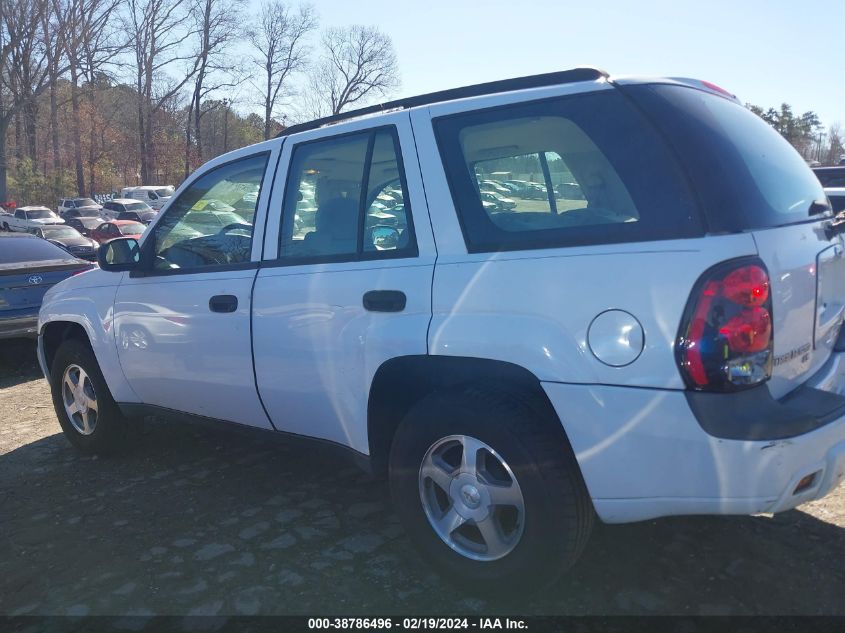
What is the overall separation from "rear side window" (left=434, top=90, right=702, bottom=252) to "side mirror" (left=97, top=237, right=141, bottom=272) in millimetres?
2090

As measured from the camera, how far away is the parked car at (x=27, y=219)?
3259 cm

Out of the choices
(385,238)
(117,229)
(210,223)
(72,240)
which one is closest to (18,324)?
(210,223)

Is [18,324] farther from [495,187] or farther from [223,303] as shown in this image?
[495,187]

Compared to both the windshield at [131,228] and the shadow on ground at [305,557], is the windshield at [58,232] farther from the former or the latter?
the shadow on ground at [305,557]

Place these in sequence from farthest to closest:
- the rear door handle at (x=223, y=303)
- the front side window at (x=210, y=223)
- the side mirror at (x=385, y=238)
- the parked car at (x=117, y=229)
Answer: the parked car at (x=117, y=229) → the front side window at (x=210, y=223) → the rear door handle at (x=223, y=303) → the side mirror at (x=385, y=238)

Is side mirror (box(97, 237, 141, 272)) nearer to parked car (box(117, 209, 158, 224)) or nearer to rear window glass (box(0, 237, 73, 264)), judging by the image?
rear window glass (box(0, 237, 73, 264))

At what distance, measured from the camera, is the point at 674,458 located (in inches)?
93.8

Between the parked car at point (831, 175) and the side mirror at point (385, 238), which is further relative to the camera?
the parked car at point (831, 175)

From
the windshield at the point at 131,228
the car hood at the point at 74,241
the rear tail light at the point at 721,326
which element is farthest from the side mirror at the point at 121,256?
the windshield at the point at 131,228

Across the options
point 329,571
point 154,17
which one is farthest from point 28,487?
point 154,17

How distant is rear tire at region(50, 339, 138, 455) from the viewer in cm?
474

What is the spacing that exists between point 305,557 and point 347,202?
63.0 inches

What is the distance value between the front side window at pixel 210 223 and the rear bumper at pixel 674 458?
6.45 ft

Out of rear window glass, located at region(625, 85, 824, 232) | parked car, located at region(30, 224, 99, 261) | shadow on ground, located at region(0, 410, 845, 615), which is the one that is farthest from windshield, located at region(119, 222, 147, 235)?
rear window glass, located at region(625, 85, 824, 232)
